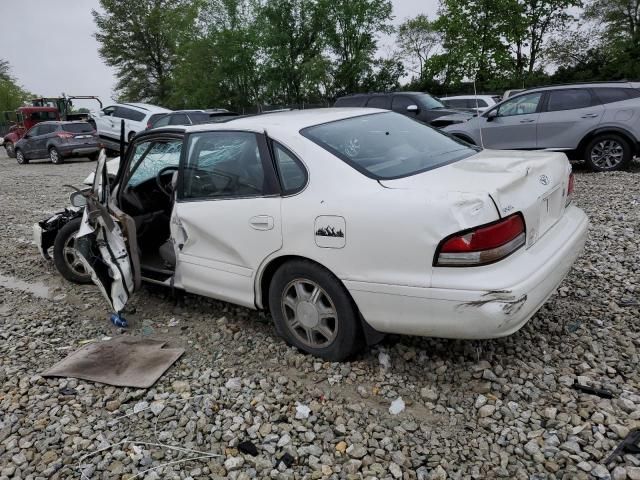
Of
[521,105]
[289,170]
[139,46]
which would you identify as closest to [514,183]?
[289,170]

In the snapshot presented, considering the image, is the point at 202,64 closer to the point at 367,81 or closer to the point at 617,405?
the point at 367,81

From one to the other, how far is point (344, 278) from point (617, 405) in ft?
5.09

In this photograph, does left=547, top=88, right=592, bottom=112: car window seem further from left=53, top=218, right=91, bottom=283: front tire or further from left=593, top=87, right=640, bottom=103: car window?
left=53, top=218, right=91, bottom=283: front tire

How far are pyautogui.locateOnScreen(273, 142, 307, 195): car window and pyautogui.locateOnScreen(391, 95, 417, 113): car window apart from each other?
32.9 feet

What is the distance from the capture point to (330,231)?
9.31ft

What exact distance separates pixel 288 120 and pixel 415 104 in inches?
384

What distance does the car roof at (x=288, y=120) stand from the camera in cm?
339

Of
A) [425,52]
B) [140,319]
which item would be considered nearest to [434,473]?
[140,319]

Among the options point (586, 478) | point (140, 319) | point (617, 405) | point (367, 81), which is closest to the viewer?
point (586, 478)

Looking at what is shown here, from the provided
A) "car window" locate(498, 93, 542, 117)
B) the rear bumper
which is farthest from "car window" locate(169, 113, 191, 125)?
the rear bumper

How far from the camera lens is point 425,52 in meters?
37.1

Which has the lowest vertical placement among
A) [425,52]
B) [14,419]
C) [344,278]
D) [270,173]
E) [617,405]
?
[14,419]

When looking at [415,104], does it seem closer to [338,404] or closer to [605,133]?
[605,133]

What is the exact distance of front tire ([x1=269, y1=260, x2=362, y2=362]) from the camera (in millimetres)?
2953
